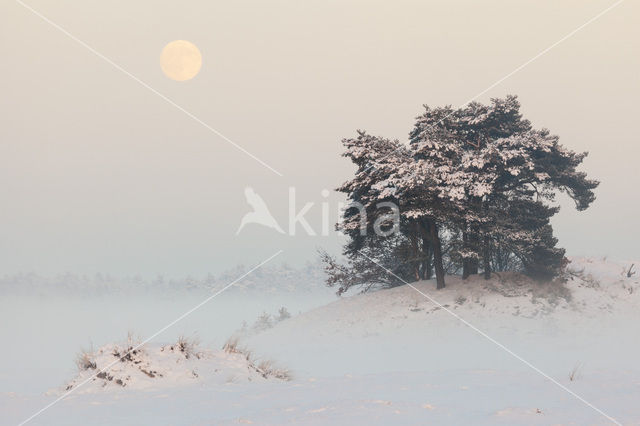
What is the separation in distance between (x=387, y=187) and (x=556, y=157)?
10.5m

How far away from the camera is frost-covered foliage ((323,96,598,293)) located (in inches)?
1088

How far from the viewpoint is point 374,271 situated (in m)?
34.0

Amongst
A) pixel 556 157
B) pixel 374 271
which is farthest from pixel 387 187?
pixel 556 157

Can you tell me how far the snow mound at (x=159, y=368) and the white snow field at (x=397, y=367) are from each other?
1.7 inches

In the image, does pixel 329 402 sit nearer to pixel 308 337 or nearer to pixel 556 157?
pixel 308 337

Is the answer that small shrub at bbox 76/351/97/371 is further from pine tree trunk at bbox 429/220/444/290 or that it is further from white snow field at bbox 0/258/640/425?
pine tree trunk at bbox 429/220/444/290

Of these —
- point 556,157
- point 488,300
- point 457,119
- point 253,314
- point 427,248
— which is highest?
point 457,119

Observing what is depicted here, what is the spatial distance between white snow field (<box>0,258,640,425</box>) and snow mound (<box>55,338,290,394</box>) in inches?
1.7

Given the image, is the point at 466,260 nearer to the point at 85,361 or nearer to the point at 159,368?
the point at 159,368

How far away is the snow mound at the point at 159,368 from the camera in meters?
11.8

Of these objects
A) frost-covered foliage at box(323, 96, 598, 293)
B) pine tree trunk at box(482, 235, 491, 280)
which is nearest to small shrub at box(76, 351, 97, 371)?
frost-covered foliage at box(323, 96, 598, 293)

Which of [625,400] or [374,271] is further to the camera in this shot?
[374,271]

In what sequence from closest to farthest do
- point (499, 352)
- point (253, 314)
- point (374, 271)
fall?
point (499, 352), point (374, 271), point (253, 314)

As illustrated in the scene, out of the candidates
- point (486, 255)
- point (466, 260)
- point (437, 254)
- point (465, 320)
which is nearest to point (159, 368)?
point (465, 320)
